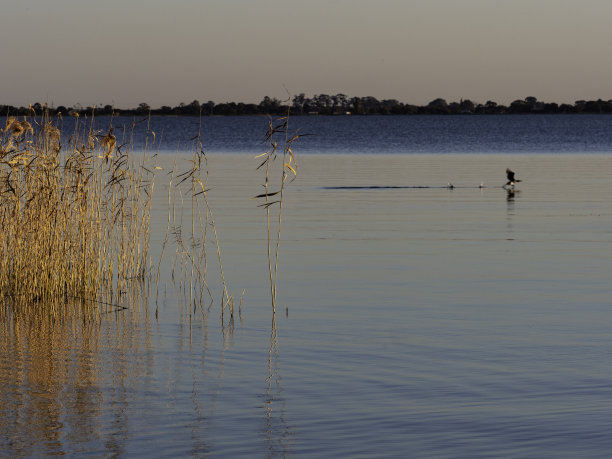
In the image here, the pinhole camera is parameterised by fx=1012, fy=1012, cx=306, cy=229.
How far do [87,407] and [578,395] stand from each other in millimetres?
4012

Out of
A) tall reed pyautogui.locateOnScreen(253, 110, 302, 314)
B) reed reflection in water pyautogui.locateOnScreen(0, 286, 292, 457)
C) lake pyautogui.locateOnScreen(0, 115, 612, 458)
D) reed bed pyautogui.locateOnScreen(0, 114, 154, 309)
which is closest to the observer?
reed reflection in water pyautogui.locateOnScreen(0, 286, 292, 457)

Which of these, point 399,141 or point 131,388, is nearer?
point 131,388

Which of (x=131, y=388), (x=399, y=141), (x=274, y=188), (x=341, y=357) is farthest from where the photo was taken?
(x=399, y=141)

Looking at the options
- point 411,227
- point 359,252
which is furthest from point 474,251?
point 411,227

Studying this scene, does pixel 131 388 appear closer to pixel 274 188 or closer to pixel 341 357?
pixel 341 357

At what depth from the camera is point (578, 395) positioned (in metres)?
8.40

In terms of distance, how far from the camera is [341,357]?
9.78m

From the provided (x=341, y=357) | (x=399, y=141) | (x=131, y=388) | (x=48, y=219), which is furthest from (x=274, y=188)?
(x=399, y=141)

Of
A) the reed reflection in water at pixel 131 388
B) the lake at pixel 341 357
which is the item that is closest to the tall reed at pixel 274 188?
the lake at pixel 341 357

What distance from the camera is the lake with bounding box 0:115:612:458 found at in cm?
733

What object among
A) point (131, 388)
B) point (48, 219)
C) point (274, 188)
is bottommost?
point (131, 388)

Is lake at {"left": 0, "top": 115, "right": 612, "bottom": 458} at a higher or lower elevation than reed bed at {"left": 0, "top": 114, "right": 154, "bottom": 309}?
lower

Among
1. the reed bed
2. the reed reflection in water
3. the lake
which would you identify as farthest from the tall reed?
the reed bed

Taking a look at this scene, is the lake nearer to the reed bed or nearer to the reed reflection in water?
the reed reflection in water
